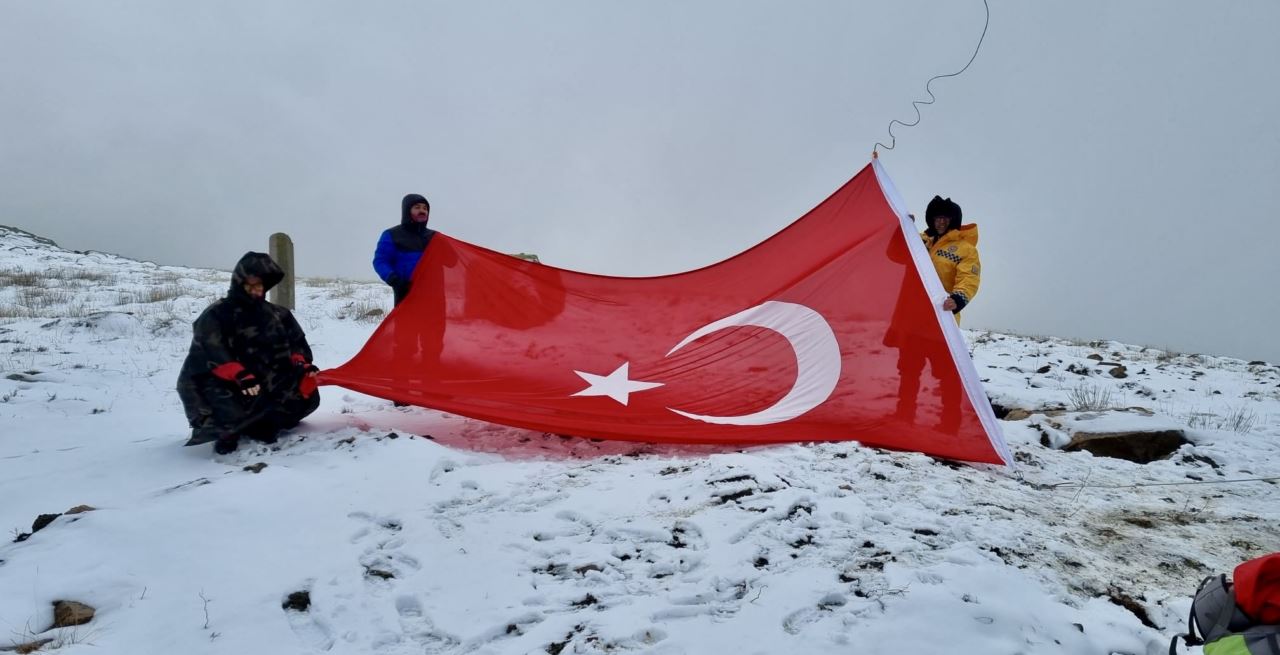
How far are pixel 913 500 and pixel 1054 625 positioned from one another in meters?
1.04

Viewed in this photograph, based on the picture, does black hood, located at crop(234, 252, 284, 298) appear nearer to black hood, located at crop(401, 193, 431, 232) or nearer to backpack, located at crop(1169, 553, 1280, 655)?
black hood, located at crop(401, 193, 431, 232)

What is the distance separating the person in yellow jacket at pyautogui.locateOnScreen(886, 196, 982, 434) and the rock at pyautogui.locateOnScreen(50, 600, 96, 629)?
4.34 m

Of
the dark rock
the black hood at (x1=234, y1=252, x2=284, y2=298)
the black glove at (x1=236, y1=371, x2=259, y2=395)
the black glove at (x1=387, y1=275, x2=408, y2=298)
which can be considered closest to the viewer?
the dark rock

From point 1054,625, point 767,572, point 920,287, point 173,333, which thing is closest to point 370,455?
point 767,572

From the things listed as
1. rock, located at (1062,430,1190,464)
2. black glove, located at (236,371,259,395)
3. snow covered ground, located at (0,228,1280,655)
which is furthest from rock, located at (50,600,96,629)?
rock, located at (1062,430,1190,464)

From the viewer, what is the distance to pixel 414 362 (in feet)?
16.0

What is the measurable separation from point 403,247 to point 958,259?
4.69 meters

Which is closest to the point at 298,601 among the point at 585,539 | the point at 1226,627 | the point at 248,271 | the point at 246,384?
the point at 585,539

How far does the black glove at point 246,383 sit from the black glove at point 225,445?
13.5 inches

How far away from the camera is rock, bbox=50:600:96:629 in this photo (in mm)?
2223

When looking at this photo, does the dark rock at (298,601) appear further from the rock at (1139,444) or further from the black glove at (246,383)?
the rock at (1139,444)

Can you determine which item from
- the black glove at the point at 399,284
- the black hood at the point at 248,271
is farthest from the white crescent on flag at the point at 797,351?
the black hood at the point at 248,271

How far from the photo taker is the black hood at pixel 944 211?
16.2 ft

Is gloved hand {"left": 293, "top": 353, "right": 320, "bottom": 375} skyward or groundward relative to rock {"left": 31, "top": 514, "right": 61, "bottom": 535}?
skyward
